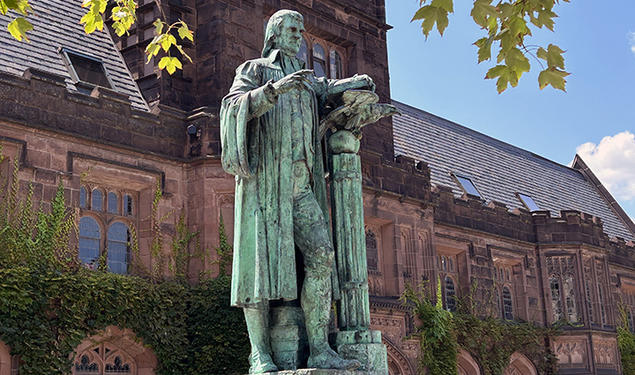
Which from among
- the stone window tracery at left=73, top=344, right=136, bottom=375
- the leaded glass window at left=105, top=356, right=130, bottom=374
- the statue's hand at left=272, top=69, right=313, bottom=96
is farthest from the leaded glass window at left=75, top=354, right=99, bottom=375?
the statue's hand at left=272, top=69, right=313, bottom=96

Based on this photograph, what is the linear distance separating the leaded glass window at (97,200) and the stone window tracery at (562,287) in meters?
14.7

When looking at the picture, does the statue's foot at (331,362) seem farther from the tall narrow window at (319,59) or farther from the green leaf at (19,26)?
the tall narrow window at (319,59)

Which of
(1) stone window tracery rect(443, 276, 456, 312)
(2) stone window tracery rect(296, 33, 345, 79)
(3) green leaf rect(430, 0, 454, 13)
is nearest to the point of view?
(3) green leaf rect(430, 0, 454, 13)

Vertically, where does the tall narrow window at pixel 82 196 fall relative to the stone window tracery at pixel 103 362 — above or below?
above

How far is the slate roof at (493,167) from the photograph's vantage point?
27594 millimetres

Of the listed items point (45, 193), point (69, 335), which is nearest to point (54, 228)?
point (45, 193)

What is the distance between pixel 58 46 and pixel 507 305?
14.3 metres

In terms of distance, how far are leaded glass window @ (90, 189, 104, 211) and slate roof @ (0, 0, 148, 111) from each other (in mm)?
1917

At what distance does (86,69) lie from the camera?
17125 millimetres

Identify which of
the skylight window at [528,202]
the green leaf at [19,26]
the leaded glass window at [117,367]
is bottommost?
the leaded glass window at [117,367]

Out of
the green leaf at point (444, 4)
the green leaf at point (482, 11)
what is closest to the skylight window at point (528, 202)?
the green leaf at point (482, 11)

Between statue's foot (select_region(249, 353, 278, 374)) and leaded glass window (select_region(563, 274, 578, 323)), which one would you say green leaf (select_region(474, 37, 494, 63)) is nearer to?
statue's foot (select_region(249, 353, 278, 374))

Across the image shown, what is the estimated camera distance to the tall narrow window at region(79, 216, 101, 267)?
15.1 m

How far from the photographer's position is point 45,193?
47.1ft
